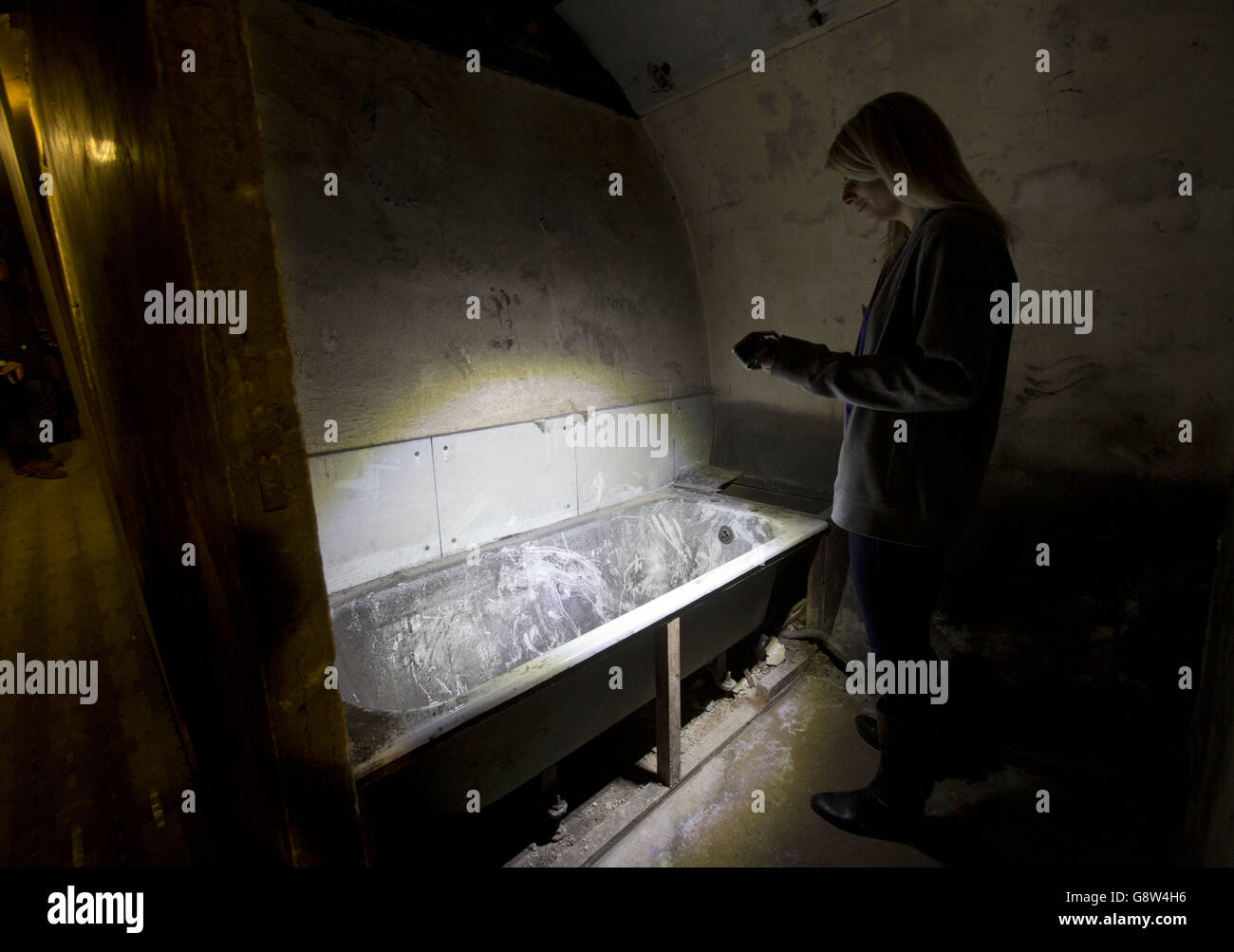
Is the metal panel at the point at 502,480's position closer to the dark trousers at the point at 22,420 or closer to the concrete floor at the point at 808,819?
the concrete floor at the point at 808,819

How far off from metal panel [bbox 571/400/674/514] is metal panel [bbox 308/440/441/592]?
900 millimetres

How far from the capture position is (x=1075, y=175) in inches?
85.6

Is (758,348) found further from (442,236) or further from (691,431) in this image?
(691,431)

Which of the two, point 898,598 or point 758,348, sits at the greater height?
point 758,348

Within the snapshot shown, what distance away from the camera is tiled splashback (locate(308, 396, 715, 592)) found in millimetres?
2287

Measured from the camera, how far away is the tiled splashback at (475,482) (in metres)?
2.29

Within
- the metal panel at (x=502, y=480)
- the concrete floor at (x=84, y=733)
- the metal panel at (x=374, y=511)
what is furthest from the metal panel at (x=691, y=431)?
the concrete floor at (x=84, y=733)

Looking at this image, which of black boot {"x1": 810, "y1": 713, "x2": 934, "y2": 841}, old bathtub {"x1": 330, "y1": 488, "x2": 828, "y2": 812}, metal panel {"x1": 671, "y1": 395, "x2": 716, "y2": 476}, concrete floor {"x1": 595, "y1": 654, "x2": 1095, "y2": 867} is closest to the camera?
old bathtub {"x1": 330, "y1": 488, "x2": 828, "y2": 812}

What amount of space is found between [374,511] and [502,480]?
0.63 m

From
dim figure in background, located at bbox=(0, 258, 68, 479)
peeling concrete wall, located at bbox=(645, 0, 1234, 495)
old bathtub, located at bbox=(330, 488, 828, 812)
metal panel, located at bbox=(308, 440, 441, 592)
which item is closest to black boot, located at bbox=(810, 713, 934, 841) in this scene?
old bathtub, located at bbox=(330, 488, 828, 812)

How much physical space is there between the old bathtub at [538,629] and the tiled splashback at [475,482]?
0.32ft

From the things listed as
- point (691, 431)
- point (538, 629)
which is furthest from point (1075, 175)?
point (538, 629)

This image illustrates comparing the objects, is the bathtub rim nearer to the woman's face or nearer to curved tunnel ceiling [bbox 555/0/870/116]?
the woman's face

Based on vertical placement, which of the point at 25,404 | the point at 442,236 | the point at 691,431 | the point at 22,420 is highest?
the point at 442,236
